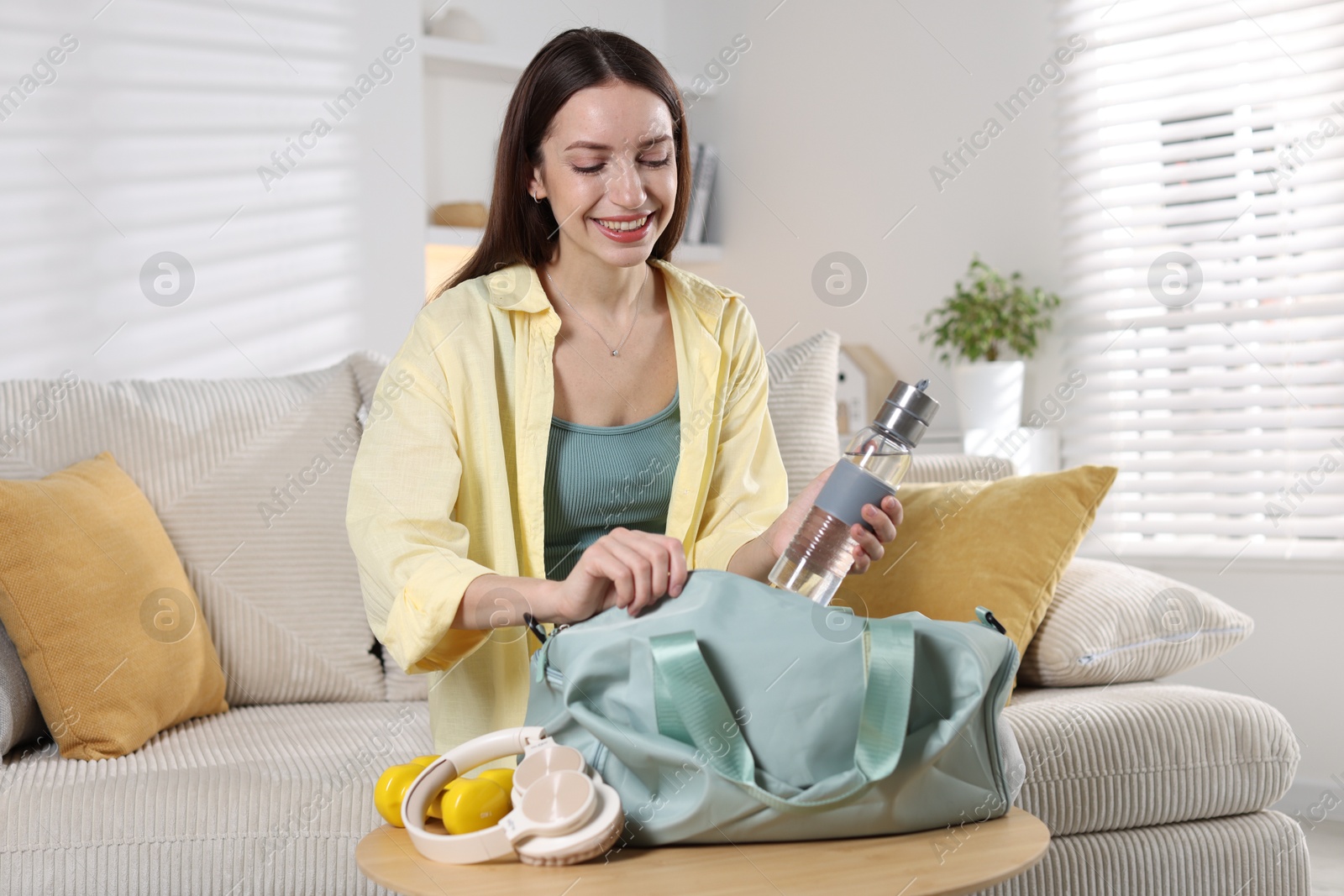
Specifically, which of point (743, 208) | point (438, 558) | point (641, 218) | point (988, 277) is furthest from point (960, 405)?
point (438, 558)

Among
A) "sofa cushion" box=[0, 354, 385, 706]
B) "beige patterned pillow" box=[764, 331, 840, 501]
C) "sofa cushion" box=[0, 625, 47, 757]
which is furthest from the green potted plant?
"sofa cushion" box=[0, 625, 47, 757]

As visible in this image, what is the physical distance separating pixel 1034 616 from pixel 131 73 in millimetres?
2126

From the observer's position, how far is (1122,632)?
1.58m

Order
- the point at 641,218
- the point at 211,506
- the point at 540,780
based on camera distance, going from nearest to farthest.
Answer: the point at 540,780
the point at 641,218
the point at 211,506

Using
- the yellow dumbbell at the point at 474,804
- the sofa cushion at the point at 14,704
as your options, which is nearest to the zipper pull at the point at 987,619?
the yellow dumbbell at the point at 474,804

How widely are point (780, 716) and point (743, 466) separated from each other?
611mm

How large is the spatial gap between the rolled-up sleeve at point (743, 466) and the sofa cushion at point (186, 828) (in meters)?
0.50

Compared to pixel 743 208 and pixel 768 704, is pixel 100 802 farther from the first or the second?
pixel 743 208

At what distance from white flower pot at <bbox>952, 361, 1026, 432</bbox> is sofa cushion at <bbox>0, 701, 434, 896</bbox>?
1755mm

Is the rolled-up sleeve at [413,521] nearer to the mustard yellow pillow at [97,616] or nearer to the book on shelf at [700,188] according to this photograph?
the mustard yellow pillow at [97,616]

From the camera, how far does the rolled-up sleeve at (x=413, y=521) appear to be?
1.02 metres

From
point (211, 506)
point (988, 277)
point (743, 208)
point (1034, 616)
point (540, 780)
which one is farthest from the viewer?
point (743, 208)

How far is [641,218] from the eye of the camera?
48.9 inches

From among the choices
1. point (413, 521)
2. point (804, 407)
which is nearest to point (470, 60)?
point (804, 407)
